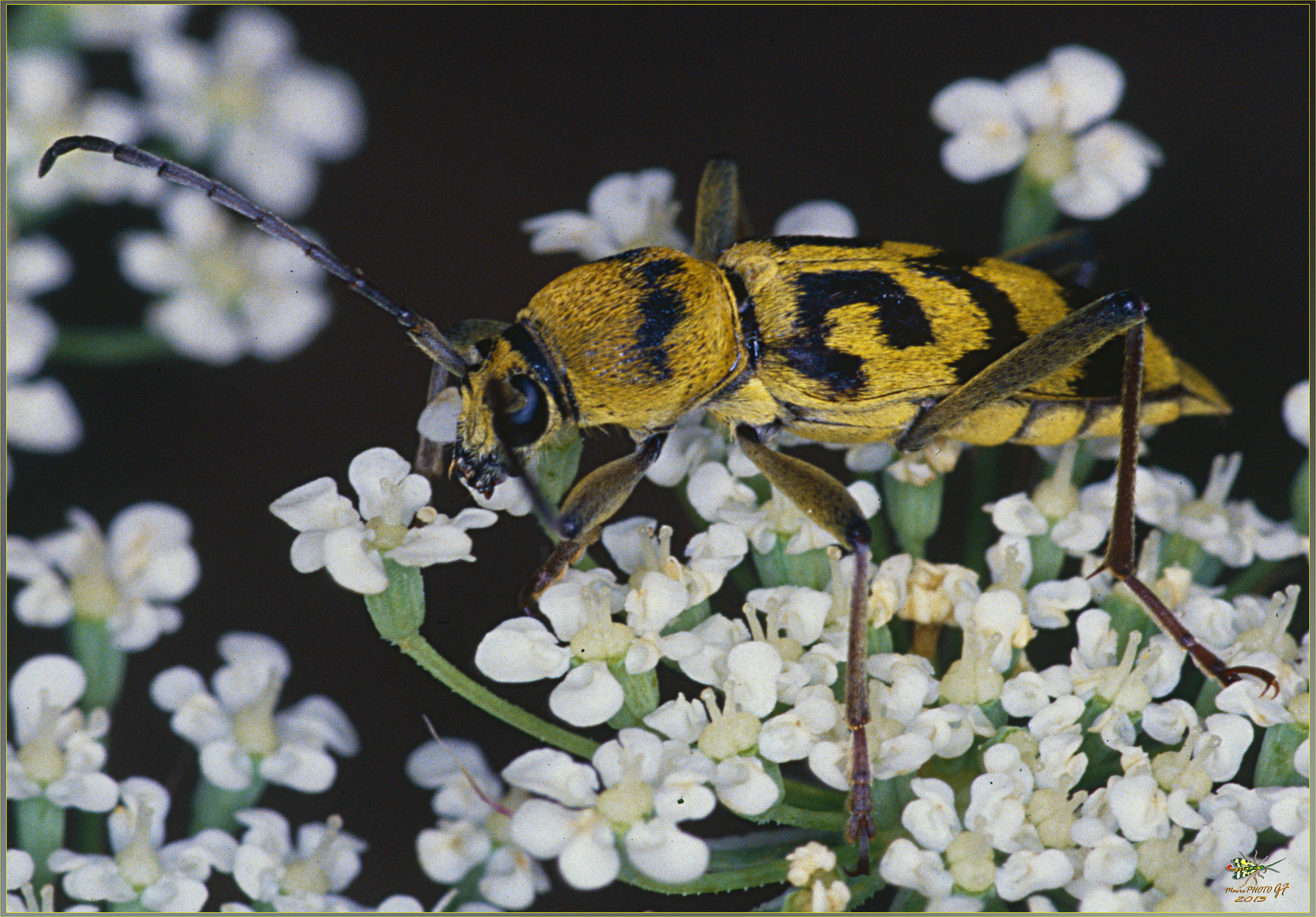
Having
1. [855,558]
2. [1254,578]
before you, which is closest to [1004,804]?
[855,558]

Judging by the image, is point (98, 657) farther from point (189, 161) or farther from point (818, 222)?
point (818, 222)

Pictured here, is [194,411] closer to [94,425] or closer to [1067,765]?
[94,425]

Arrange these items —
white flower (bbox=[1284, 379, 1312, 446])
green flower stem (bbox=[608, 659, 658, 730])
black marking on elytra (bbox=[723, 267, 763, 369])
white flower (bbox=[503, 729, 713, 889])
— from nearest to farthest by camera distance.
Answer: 1. white flower (bbox=[503, 729, 713, 889])
2. green flower stem (bbox=[608, 659, 658, 730])
3. black marking on elytra (bbox=[723, 267, 763, 369])
4. white flower (bbox=[1284, 379, 1312, 446])

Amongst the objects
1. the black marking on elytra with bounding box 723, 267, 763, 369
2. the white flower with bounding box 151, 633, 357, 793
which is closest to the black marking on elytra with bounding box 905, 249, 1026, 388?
the black marking on elytra with bounding box 723, 267, 763, 369

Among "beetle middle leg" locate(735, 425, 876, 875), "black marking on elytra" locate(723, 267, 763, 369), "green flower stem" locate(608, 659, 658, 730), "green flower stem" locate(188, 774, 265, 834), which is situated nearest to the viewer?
"beetle middle leg" locate(735, 425, 876, 875)

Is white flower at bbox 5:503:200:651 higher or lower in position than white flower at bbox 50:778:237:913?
higher

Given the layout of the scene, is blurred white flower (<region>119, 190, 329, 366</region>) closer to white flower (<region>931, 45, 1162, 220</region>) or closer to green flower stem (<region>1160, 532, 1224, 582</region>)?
white flower (<region>931, 45, 1162, 220</region>)

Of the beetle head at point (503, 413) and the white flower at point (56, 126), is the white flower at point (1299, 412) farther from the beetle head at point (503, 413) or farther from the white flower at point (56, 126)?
the white flower at point (56, 126)
